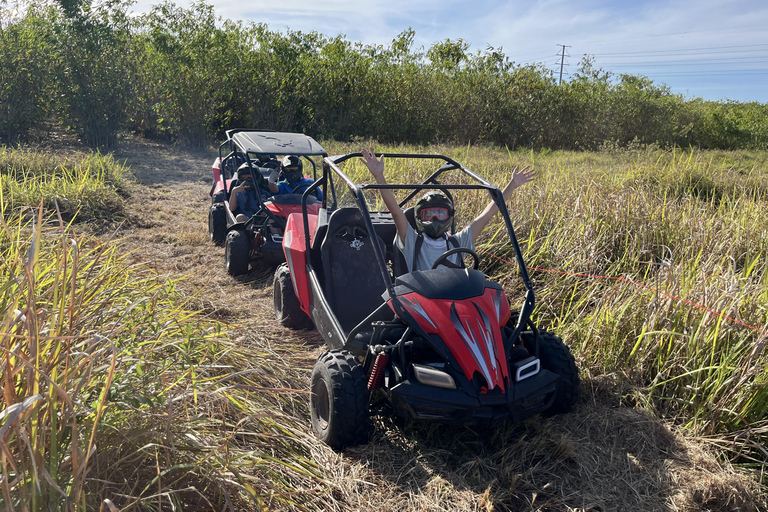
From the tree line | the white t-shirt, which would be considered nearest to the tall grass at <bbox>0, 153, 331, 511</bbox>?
the white t-shirt

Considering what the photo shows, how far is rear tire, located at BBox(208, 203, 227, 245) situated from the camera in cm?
630

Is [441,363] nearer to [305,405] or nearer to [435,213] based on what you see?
[305,405]

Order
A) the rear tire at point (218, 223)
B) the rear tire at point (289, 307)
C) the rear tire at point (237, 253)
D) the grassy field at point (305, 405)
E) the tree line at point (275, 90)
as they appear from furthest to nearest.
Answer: the tree line at point (275, 90) < the rear tire at point (218, 223) < the rear tire at point (237, 253) < the rear tire at point (289, 307) < the grassy field at point (305, 405)

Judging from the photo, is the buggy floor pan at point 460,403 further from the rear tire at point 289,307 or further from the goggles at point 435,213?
the rear tire at point 289,307

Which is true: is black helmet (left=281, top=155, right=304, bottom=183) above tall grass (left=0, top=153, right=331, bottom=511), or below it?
above

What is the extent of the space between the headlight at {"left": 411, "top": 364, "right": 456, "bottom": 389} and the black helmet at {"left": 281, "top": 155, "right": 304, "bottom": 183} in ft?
13.1

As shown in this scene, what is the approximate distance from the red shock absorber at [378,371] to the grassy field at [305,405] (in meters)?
0.32

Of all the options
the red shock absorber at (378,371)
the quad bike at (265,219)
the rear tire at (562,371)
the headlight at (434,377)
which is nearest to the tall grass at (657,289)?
the rear tire at (562,371)

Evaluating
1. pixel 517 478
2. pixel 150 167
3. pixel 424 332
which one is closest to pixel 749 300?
pixel 517 478

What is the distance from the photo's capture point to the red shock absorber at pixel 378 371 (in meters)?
2.50

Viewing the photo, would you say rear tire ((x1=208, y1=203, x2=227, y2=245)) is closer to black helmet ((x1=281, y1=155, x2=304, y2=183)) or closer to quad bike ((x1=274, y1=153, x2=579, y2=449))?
black helmet ((x1=281, y1=155, x2=304, y2=183))

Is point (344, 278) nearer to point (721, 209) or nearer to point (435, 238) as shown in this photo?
point (435, 238)

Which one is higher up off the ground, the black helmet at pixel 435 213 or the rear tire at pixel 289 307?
the black helmet at pixel 435 213

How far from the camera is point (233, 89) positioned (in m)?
15.8
